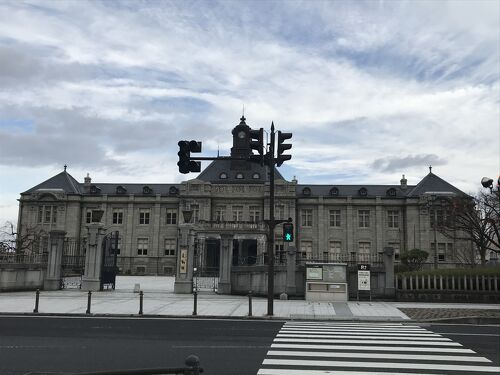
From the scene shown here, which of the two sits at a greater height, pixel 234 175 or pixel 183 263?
pixel 234 175

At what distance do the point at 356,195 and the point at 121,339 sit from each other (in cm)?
6080

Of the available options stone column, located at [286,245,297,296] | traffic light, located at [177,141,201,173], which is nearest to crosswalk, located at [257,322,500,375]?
traffic light, located at [177,141,201,173]

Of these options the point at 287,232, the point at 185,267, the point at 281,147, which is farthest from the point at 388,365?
the point at 185,267

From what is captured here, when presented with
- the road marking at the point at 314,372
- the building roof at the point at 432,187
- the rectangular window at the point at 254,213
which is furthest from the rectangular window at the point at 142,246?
the road marking at the point at 314,372

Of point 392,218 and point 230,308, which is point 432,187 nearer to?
point 392,218

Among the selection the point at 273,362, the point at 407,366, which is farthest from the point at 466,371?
the point at 273,362

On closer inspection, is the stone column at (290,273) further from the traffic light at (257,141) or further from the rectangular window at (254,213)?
the rectangular window at (254,213)

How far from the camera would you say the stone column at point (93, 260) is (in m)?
28.1

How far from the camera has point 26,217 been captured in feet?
227

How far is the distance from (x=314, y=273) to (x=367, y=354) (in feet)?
44.7

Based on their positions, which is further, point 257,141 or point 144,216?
point 144,216

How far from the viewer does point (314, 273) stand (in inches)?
951

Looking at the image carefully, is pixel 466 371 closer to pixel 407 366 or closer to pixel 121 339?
pixel 407 366

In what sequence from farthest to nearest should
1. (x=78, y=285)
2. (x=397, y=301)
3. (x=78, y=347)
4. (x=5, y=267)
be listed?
1. (x=78, y=285)
2. (x=5, y=267)
3. (x=397, y=301)
4. (x=78, y=347)
